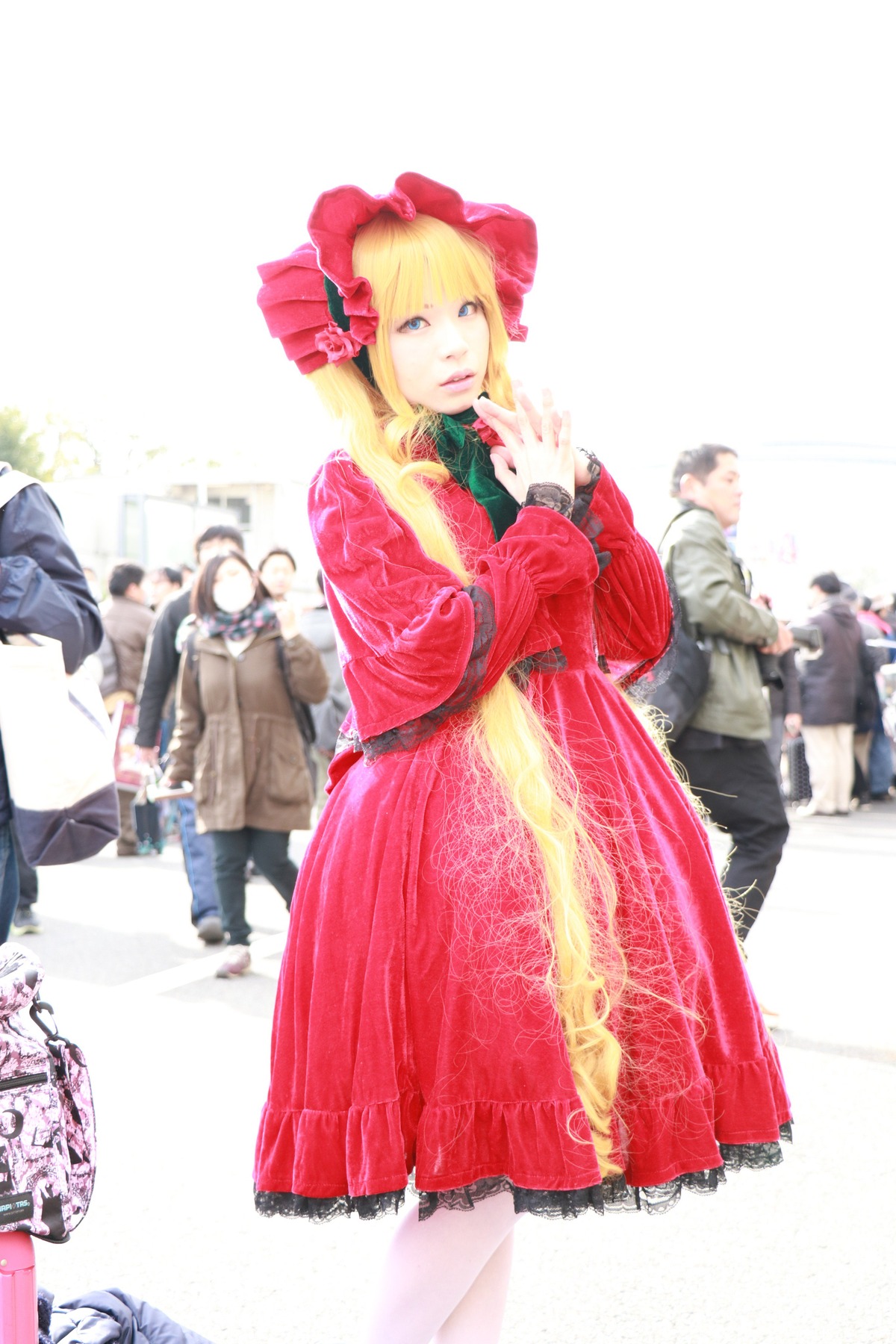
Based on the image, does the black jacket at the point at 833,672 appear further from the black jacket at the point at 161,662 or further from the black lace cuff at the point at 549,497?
the black lace cuff at the point at 549,497

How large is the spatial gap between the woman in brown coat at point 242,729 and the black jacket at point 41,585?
285 centimetres

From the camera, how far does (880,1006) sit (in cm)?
480

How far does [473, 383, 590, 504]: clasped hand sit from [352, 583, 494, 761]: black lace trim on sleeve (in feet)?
0.63

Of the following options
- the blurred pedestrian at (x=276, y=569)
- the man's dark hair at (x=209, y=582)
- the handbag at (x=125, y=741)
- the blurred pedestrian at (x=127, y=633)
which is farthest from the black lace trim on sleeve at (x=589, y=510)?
the blurred pedestrian at (x=127, y=633)

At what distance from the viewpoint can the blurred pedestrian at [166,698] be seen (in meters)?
5.95

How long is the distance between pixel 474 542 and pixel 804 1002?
141 inches

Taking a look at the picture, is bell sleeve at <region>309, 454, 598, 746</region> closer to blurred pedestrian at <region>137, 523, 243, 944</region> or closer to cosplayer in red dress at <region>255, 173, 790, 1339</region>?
cosplayer in red dress at <region>255, 173, 790, 1339</region>

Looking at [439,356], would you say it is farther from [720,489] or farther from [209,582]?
[209,582]

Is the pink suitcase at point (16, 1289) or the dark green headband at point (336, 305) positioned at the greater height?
the dark green headband at point (336, 305)

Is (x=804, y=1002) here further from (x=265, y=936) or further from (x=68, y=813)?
(x=68, y=813)

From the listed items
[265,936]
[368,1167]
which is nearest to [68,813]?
[368,1167]

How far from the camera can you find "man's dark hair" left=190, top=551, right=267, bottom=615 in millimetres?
5598

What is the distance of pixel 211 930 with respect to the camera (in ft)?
19.9

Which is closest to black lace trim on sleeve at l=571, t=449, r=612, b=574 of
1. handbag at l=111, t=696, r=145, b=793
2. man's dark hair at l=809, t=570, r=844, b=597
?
handbag at l=111, t=696, r=145, b=793
